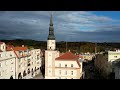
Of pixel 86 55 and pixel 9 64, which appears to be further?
pixel 86 55

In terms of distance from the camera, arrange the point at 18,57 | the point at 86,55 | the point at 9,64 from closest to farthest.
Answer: the point at 9,64 → the point at 18,57 → the point at 86,55
